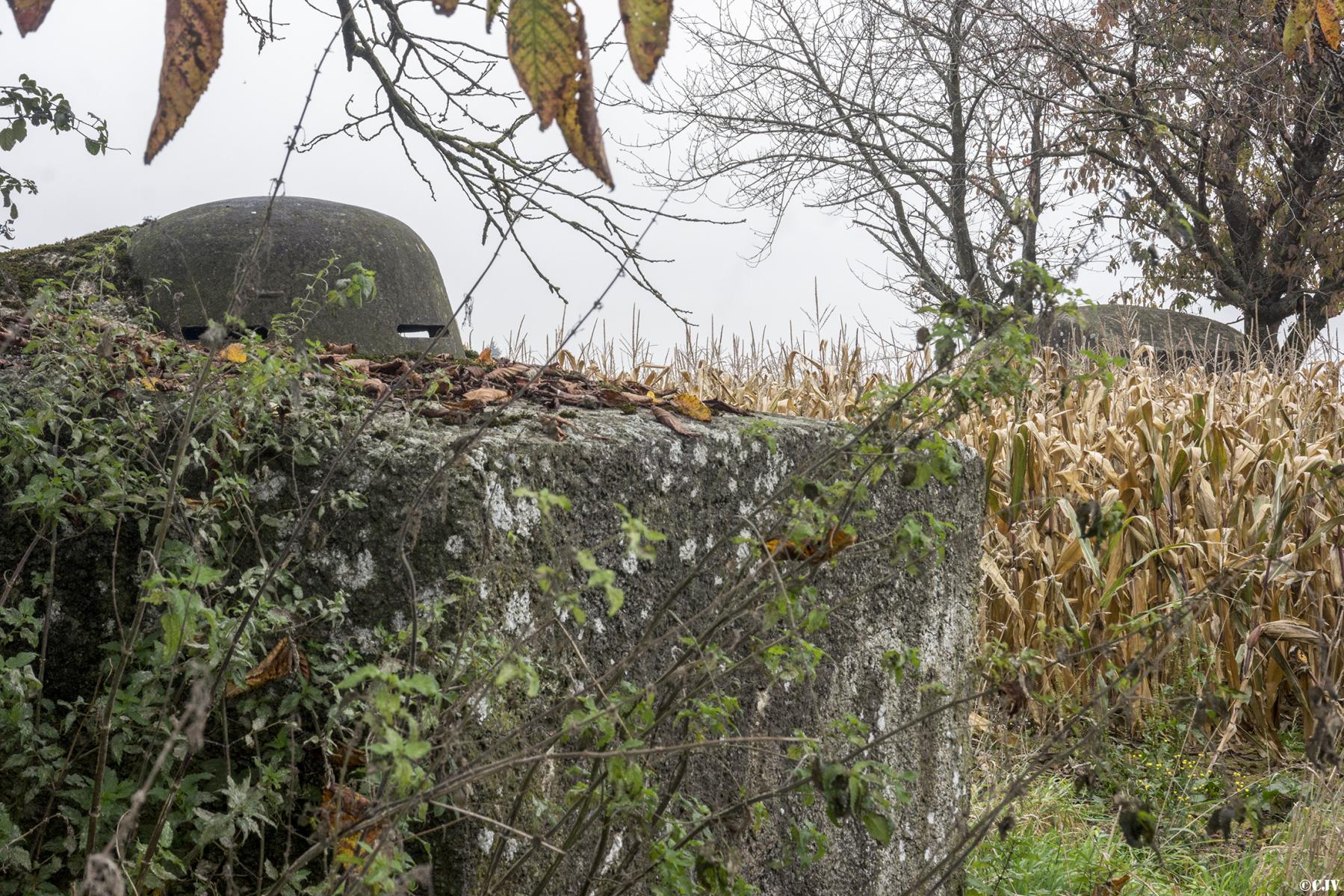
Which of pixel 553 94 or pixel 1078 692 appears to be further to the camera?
pixel 1078 692

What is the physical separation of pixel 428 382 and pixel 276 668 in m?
0.90

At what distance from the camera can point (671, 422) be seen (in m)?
2.59

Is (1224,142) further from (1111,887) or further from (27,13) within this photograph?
(27,13)

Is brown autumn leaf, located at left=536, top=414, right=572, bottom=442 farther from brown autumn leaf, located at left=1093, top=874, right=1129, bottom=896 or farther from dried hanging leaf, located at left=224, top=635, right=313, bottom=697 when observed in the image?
brown autumn leaf, located at left=1093, top=874, right=1129, bottom=896

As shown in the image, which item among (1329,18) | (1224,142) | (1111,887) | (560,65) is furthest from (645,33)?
(1224,142)

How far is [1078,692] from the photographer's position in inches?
191

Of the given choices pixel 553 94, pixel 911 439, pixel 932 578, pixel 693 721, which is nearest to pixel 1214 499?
pixel 932 578

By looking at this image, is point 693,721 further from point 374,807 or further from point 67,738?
point 67,738

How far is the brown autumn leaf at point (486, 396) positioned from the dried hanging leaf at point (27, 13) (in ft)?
5.69

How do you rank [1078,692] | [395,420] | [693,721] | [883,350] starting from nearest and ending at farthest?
1. [693,721]
2. [395,420]
3. [1078,692]
4. [883,350]

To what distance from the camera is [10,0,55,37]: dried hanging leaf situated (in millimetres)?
711

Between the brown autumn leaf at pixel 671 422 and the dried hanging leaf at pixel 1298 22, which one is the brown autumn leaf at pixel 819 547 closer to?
the brown autumn leaf at pixel 671 422

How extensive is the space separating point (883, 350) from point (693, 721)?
7.48 meters

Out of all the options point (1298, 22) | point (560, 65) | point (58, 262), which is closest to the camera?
point (560, 65)
